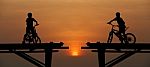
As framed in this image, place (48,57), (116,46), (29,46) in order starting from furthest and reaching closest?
(48,57)
(29,46)
(116,46)

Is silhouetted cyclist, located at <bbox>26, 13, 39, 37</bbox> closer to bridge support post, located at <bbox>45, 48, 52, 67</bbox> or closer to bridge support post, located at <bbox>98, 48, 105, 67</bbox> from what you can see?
bridge support post, located at <bbox>45, 48, 52, 67</bbox>

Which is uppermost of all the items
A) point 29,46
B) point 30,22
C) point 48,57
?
point 30,22

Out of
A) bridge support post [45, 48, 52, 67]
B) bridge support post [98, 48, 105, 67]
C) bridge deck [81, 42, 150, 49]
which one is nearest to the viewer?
bridge deck [81, 42, 150, 49]

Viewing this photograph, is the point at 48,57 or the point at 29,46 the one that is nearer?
the point at 29,46

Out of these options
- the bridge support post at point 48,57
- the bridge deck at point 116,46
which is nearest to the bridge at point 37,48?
the bridge support post at point 48,57

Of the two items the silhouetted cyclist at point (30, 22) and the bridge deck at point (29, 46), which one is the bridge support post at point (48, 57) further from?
the silhouetted cyclist at point (30, 22)

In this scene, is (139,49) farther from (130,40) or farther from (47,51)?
(47,51)

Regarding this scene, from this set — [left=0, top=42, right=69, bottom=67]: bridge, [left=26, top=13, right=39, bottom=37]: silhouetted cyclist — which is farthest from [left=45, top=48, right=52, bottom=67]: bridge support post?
[left=26, top=13, right=39, bottom=37]: silhouetted cyclist

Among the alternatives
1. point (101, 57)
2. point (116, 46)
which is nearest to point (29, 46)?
point (101, 57)

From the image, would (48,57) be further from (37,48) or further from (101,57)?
(101,57)

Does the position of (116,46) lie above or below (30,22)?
below

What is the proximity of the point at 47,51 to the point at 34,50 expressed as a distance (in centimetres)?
109

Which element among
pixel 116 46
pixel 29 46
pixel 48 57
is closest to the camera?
pixel 116 46

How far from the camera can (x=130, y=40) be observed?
3119 cm
